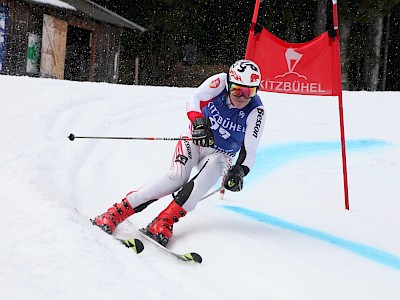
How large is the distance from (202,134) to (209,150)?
1.14 feet

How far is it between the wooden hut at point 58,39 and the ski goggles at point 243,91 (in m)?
12.7

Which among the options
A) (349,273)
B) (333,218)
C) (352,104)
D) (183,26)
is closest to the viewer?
(349,273)

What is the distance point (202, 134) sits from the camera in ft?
14.0

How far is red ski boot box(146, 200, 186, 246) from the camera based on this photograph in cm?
399

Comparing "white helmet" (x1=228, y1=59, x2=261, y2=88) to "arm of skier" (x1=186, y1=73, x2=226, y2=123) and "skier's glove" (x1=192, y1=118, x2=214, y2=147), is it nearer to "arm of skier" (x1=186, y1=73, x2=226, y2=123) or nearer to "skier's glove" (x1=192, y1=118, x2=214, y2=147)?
"arm of skier" (x1=186, y1=73, x2=226, y2=123)

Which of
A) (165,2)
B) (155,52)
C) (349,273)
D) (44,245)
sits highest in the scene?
(165,2)

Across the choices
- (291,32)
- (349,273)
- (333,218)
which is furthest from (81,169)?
(291,32)

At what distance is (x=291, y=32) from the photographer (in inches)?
854

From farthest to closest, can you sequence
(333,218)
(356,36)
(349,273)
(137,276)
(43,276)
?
(356,36) → (333,218) → (349,273) → (137,276) → (43,276)

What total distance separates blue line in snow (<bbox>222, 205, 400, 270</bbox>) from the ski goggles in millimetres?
1162

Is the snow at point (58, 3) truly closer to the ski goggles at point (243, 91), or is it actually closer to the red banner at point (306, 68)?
the red banner at point (306, 68)

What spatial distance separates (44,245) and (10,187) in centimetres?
122

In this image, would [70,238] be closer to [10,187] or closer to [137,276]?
[137,276]

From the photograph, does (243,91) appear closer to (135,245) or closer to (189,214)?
(189,214)
